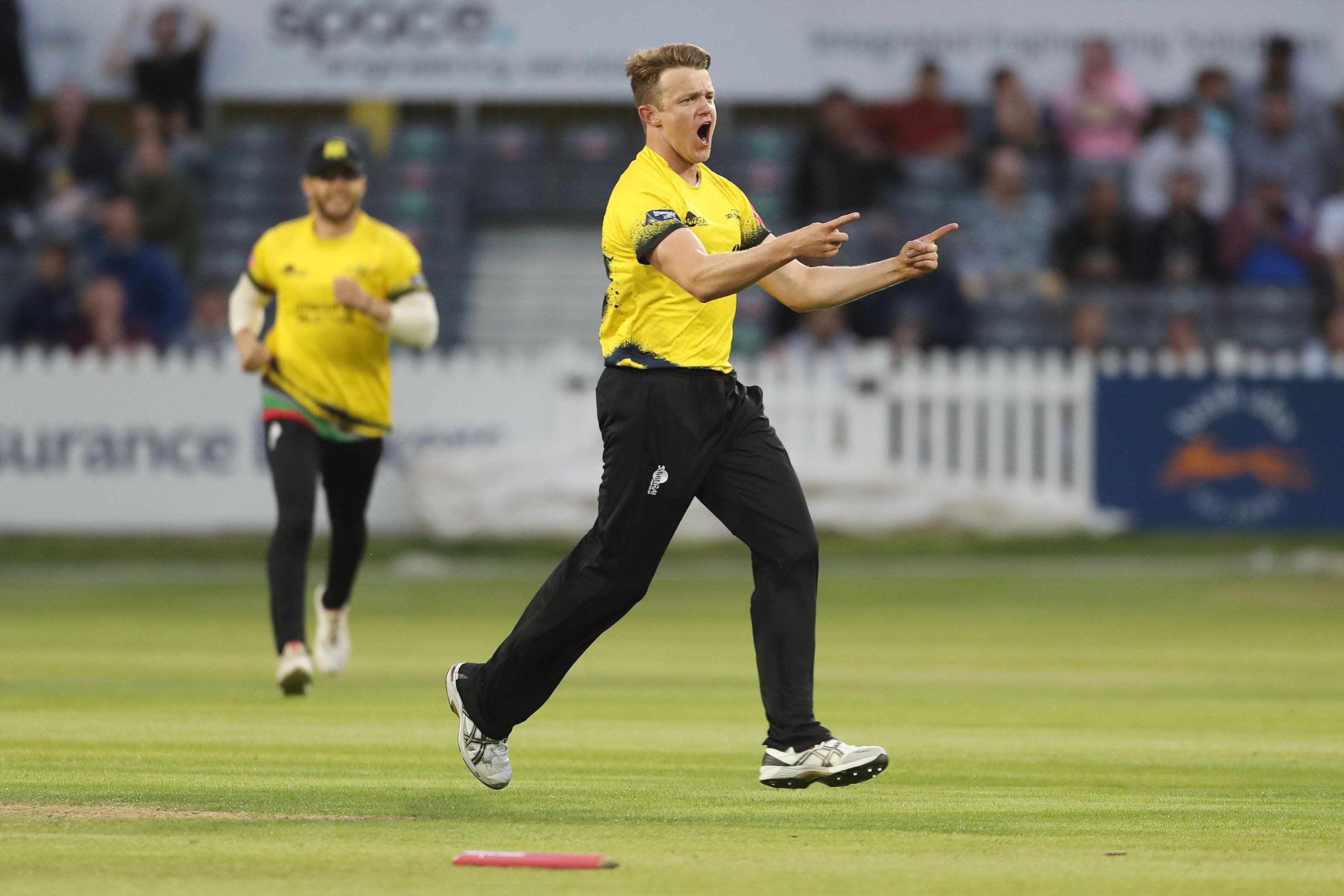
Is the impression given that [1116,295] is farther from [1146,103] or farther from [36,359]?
[36,359]

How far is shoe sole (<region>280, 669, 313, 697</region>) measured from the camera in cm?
914

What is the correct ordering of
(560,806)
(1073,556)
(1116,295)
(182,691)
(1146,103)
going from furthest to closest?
(1146,103) < (1116,295) < (1073,556) < (182,691) < (560,806)

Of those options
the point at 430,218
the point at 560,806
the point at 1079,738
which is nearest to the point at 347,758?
the point at 560,806

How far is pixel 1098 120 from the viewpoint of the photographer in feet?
72.7

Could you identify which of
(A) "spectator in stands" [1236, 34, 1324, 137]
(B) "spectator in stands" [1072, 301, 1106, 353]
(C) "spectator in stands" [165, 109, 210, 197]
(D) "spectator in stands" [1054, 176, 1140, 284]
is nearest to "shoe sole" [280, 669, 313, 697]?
(B) "spectator in stands" [1072, 301, 1106, 353]

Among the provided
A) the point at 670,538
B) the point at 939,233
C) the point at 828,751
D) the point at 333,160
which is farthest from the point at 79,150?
the point at 828,751

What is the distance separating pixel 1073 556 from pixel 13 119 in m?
12.3

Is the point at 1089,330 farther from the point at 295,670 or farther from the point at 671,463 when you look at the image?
the point at 671,463

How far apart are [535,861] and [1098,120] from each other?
18396 mm

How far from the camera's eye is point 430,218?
75.6 ft

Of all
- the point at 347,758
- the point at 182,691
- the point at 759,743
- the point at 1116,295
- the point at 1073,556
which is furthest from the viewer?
the point at 1116,295

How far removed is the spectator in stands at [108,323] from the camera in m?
19.4

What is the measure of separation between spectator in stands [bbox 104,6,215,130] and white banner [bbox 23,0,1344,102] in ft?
0.42

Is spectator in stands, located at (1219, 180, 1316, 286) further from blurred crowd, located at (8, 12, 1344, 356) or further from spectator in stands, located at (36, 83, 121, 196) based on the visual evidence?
spectator in stands, located at (36, 83, 121, 196)
